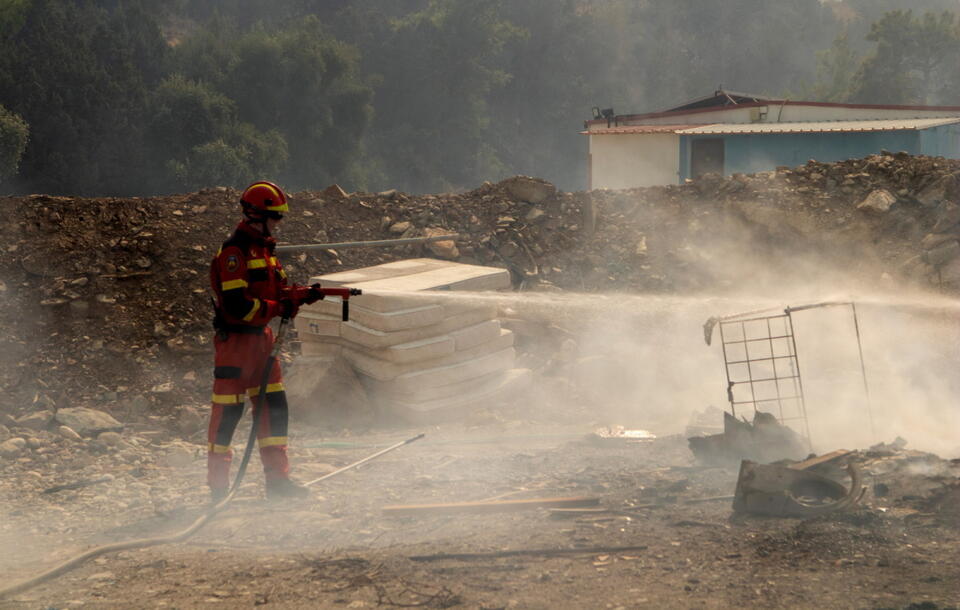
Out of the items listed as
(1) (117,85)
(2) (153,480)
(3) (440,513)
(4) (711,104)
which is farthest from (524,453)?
(1) (117,85)

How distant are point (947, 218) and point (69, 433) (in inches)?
385

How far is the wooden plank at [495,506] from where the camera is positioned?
5367 mm

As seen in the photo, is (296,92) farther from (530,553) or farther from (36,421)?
(530,553)

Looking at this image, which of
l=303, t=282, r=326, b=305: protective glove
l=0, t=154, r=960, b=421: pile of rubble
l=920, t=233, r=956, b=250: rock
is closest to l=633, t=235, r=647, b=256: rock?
l=0, t=154, r=960, b=421: pile of rubble

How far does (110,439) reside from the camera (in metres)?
7.11

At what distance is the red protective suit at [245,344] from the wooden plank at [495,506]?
96 centimetres

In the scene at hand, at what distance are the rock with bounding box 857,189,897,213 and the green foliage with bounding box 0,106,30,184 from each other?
25678 millimetres

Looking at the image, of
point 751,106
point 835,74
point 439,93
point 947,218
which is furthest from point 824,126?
point 835,74

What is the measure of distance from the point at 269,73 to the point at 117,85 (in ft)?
24.5

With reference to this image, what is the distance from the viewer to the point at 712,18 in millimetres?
65375

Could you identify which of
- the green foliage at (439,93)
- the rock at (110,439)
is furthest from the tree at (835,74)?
the rock at (110,439)

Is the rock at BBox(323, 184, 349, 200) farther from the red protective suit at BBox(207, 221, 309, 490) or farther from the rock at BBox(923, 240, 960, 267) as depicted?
the rock at BBox(923, 240, 960, 267)

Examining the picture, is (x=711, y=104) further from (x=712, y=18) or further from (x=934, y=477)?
(x=712, y=18)

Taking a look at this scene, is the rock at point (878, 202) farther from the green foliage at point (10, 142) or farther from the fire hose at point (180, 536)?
the green foliage at point (10, 142)
